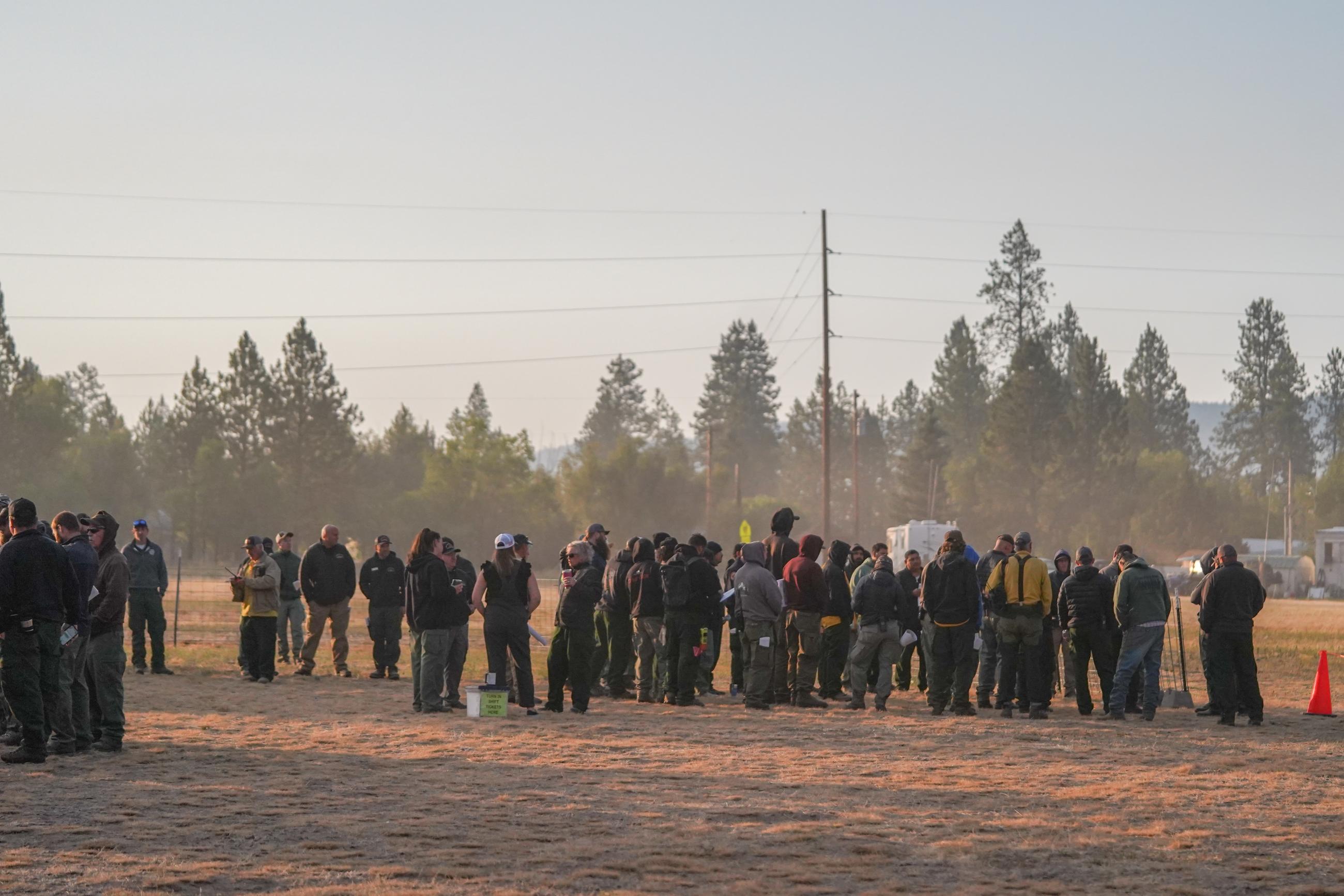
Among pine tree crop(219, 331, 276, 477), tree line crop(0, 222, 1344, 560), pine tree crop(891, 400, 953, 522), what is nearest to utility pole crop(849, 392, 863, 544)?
tree line crop(0, 222, 1344, 560)

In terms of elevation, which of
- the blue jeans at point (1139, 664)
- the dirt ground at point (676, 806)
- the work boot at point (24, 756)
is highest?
the blue jeans at point (1139, 664)

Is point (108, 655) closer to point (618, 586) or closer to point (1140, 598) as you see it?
point (618, 586)

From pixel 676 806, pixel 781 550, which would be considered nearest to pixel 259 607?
pixel 781 550

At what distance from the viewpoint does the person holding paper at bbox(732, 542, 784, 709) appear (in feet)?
55.1

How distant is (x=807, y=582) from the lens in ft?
55.3

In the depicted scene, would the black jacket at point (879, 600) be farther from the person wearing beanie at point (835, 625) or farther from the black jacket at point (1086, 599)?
the black jacket at point (1086, 599)

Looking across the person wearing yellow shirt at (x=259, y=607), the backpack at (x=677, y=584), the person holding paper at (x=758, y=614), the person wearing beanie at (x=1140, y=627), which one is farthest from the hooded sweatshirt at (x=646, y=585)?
the person wearing beanie at (x=1140, y=627)

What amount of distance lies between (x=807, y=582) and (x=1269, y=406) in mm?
121910

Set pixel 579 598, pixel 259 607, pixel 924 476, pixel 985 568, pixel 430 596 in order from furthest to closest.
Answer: pixel 924 476, pixel 259 607, pixel 985 568, pixel 430 596, pixel 579 598

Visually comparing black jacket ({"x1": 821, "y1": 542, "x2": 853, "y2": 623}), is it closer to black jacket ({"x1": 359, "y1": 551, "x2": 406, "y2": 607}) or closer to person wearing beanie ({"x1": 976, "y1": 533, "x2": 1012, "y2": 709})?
person wearing beanie ({"x1": 976, "y1": 533, "x2": 1012, "y2": 709})

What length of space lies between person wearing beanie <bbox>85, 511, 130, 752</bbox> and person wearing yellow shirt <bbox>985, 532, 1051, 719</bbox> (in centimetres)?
883

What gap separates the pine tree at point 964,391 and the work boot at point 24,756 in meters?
120

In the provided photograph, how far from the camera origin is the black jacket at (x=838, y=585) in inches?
697

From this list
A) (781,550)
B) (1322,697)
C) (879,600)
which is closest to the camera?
(879,600)
